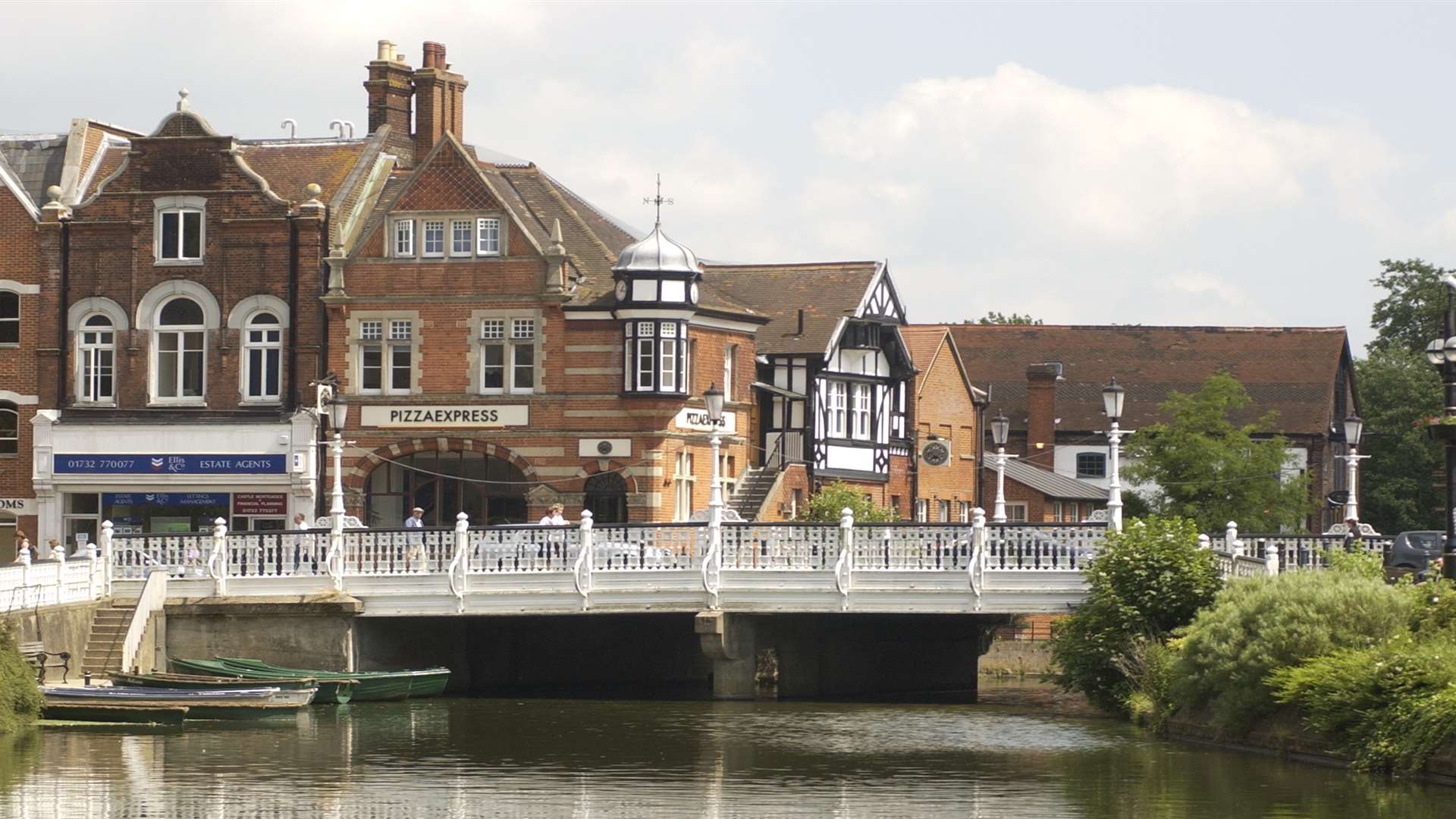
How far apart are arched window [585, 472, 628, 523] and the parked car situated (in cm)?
1848

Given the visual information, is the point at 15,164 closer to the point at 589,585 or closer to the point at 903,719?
the point at 589,585

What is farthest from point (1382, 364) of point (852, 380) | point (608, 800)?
point (608, 800)

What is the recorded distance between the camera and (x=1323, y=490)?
86.5 metres

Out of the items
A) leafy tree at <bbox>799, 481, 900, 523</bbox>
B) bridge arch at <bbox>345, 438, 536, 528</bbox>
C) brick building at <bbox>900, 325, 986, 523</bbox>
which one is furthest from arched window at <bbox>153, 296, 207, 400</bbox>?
brick building at <bbox>900, 325, 986, 523</bbox>

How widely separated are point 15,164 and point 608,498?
1705 cm

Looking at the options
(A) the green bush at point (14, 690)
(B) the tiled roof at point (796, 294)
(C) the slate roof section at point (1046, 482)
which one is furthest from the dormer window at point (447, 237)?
(C) the slate roof section at point (1046, 482)

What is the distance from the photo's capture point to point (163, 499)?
189 feet

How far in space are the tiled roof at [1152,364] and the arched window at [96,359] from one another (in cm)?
3827

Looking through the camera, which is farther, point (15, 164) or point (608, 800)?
point (15, 164)

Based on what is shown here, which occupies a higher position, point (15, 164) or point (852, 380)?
point (15, 164)

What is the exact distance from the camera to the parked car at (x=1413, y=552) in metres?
40.8

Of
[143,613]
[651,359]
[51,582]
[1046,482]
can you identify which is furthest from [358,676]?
[1046,482]

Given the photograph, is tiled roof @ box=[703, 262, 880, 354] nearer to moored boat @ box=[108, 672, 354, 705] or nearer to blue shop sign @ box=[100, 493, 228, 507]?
blue shop sign @ box=[100, 493, 228, 507]

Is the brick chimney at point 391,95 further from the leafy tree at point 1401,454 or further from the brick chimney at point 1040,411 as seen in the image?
the leafy tree at point 1401,454
